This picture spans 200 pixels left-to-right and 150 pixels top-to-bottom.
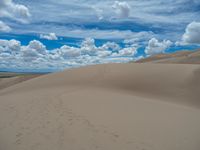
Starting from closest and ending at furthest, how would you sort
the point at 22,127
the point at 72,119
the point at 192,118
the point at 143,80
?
1. the point at 22,127
2. the point at 72,119
3. the point at 192,118
4. the point at 143,80

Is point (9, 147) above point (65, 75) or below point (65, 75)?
below

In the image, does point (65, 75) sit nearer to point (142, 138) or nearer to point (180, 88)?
point (180, 88)

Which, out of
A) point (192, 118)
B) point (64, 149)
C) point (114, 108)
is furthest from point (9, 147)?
point (192, 118)

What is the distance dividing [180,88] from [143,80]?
8.28 feet

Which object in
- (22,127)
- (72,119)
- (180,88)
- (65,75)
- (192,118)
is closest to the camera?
(22,127)

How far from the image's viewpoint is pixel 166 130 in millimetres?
6293

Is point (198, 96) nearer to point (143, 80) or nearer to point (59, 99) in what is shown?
point (143, 80)

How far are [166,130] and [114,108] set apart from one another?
241 cm

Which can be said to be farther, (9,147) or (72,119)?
(72,119)

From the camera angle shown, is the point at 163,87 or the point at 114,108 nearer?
the point at 114,108

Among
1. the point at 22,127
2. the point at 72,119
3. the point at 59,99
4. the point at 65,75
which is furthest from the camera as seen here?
the point at 65,75

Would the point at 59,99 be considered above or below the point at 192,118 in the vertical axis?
above

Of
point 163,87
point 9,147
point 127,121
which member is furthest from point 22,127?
point 163,87

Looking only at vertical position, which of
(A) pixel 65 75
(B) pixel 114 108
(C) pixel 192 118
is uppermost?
(A) pixel 65 75
